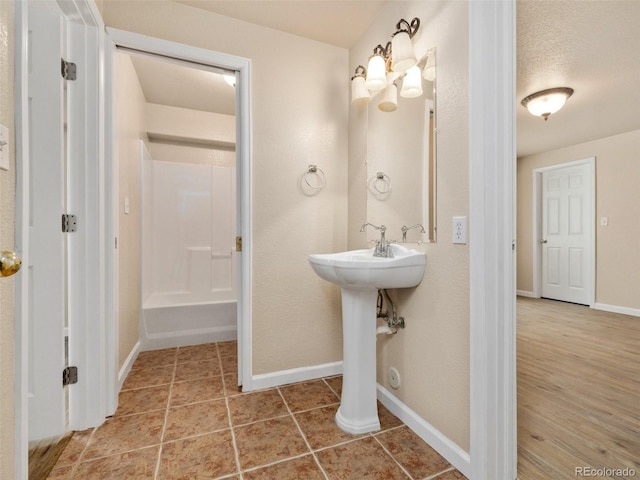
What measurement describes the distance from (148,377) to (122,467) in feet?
3.04

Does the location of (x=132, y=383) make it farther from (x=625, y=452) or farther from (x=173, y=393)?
(x=625, y=452)

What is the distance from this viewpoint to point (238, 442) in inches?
57.8

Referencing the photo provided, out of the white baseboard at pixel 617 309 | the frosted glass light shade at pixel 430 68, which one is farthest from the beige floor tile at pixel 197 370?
the white baseboard at pixel 617 309

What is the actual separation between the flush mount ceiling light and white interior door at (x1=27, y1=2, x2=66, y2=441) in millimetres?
3609

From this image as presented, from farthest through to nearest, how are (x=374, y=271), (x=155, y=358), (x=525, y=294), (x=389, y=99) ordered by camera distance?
(x=525, y=294), (x=155, y=358), (x=389, y=99), (x=374, y=271)

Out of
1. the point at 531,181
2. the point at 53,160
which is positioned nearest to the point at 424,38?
the point at 53,160

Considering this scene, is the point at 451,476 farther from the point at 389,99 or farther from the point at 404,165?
the point at 389,99

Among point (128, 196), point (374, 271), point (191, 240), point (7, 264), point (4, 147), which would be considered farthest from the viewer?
point (191, 240)

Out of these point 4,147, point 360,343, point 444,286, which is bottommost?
point 360,343

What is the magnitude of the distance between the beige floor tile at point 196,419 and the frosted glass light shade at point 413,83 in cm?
198

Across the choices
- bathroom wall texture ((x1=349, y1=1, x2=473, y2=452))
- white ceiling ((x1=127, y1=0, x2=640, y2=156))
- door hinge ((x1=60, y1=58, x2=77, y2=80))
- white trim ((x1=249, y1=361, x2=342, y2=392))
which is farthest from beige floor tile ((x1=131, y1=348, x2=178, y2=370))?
white ceiling ((x1=127, y1=0, x2=640, y2=156))

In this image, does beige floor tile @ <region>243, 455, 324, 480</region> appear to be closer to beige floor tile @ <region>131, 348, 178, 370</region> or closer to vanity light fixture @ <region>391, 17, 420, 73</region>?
beige floor tile @ <region>131, 348, 178, 370</region>

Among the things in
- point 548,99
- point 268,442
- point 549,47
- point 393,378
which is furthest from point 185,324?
point 548,99

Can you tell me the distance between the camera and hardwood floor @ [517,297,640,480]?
4.33 ft
